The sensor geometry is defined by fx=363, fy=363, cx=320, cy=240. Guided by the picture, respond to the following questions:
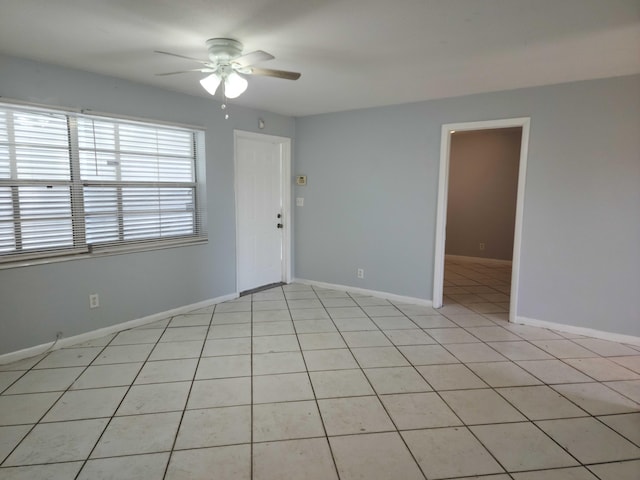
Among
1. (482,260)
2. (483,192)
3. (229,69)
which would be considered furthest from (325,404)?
(483,192)

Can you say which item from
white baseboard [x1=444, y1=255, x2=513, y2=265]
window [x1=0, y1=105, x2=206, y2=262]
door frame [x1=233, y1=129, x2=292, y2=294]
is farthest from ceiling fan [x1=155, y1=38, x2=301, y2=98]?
white baseboard [x1=444, y1=255, x2=513, y2=265]

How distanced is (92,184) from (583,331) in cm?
470

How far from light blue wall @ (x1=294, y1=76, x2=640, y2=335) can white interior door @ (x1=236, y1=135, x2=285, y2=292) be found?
2.05 feet

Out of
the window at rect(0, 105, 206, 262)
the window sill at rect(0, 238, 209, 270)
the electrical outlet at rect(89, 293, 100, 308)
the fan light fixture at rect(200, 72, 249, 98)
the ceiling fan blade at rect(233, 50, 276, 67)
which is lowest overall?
the electrical outlet at rect(89, 293, 100, 308)

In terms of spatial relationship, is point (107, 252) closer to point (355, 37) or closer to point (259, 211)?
point (259, 211)

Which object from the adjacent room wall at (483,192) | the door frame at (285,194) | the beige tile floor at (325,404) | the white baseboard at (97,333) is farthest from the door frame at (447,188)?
the adjacent room wall at (483,192)

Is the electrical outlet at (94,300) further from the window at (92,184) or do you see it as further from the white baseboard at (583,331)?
the white baseboard at (583,331)

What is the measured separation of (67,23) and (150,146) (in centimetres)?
151

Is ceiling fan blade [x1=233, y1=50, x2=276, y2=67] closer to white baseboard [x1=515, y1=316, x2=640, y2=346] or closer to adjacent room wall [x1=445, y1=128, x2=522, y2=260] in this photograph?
white baseboard [x1=515, y1=316, x2=640, y2=346]

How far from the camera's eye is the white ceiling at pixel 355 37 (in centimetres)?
192

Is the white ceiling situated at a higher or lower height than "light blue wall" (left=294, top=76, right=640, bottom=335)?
higher

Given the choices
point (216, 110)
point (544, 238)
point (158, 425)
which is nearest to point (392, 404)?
point (158, 425)

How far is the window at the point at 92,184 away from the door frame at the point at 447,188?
2644mm

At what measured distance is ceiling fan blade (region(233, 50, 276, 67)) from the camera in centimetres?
208
